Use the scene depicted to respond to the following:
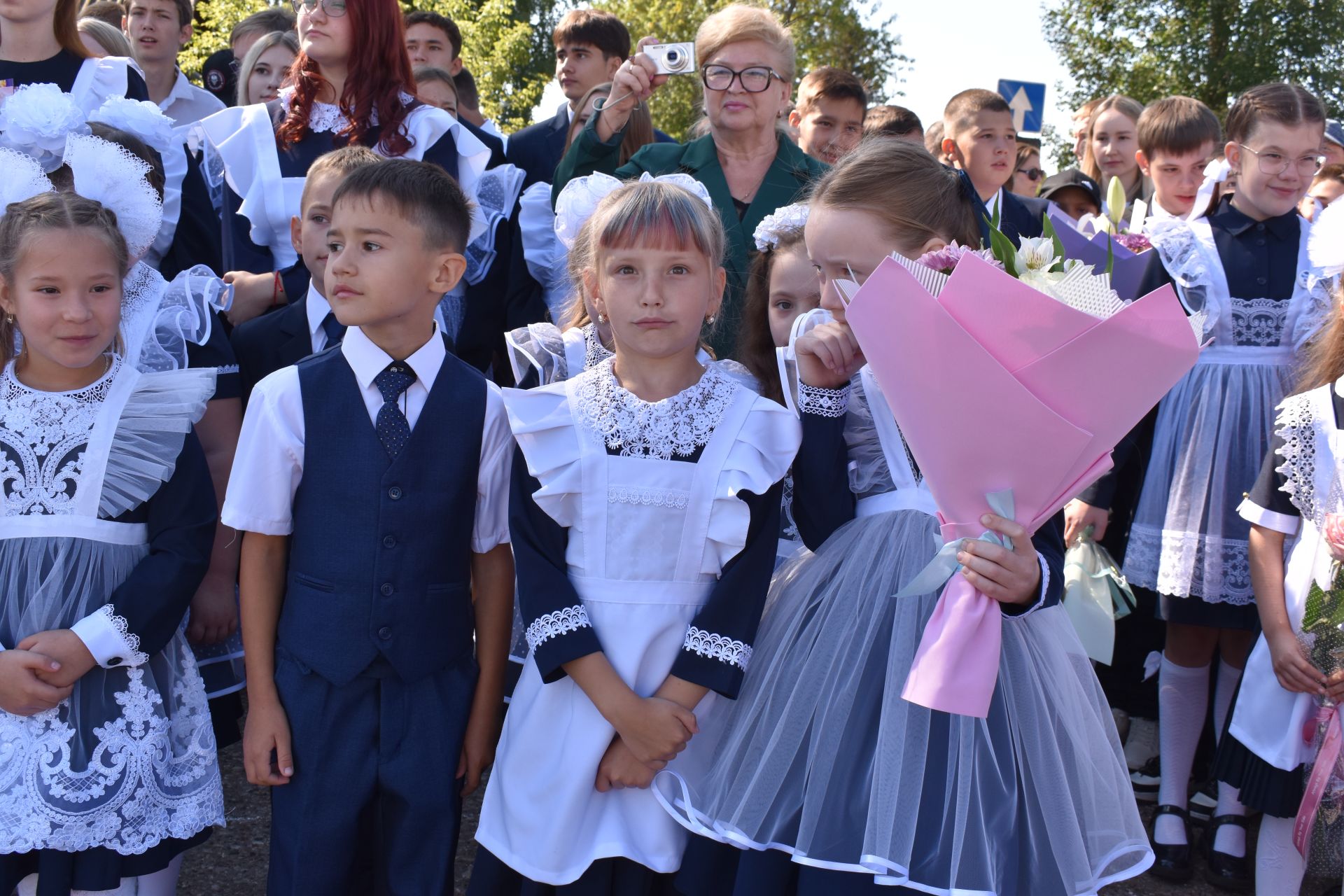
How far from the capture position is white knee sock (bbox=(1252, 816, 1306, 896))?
304 centimetres

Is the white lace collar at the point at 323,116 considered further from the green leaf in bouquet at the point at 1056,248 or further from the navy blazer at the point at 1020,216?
the green leaf in bouquet at the point at 1056,248

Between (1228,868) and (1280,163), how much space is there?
226 cm

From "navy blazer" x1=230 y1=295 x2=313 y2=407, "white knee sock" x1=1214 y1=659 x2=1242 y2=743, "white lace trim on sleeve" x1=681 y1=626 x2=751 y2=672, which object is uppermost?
"navy blazer" x1=230 y1=295 x2=313 y2=407

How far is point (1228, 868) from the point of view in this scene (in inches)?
140

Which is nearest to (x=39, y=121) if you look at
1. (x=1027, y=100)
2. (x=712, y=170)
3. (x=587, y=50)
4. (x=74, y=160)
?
(x=74, y=160)

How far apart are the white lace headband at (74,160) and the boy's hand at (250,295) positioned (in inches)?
17.3

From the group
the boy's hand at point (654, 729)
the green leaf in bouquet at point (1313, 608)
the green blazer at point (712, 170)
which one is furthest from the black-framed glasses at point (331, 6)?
the green leaf in bouquet at point (1313, 608)

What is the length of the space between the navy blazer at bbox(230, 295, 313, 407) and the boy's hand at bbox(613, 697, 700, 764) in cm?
152

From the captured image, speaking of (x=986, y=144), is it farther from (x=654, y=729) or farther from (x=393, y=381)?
(x=654, y=729)

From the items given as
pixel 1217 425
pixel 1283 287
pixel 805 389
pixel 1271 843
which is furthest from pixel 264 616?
pixel 1283 287

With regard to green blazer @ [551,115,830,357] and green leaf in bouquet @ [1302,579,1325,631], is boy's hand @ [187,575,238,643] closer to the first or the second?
green blazer @ [551,115,830,357]

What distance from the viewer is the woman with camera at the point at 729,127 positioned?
12.8 feet

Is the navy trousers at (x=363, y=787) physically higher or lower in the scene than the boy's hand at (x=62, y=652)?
lower

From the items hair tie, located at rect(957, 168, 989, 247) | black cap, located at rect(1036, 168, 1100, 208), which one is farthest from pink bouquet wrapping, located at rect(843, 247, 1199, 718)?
black cap, located at rect(1036, 168, 1100, 208)
